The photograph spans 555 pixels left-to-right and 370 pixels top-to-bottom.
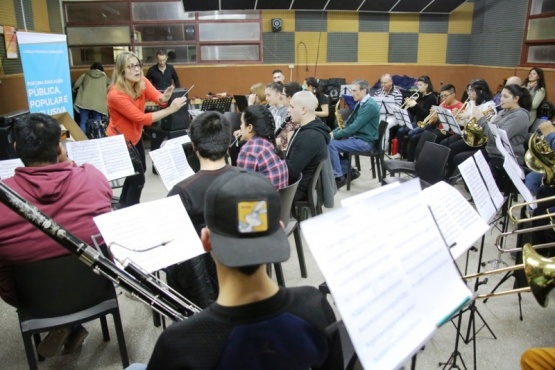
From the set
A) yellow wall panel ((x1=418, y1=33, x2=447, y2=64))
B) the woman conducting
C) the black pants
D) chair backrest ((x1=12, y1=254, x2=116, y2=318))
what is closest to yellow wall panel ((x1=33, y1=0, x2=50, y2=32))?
the woman conducting

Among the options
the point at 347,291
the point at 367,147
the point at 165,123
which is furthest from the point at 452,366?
the point at 165,123

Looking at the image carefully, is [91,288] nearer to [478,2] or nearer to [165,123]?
[165,123]

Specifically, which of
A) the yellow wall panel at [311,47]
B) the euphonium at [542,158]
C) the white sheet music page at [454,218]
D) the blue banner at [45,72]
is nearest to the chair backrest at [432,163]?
the euphonium at [542,158]

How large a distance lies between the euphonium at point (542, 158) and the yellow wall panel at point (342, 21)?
20.3 feet

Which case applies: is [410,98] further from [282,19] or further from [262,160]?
[262,160]

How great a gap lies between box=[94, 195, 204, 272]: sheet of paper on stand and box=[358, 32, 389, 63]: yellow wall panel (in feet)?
26.8

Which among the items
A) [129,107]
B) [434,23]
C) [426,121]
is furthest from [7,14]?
[434,23]

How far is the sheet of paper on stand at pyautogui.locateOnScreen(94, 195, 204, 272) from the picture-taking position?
175cm

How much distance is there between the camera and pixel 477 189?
229 centimetres

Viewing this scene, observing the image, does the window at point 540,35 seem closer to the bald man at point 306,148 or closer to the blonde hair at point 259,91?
the blonde hair at point 259,91

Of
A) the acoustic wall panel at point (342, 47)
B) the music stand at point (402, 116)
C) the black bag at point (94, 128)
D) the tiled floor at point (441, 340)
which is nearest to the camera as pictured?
the tiled floor at point (441, 340)

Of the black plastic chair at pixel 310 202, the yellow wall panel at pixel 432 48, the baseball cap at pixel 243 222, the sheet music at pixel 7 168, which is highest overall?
the yellow wall panel at pixel 432 48

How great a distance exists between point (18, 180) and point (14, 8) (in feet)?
20.1

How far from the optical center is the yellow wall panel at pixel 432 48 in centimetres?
931
